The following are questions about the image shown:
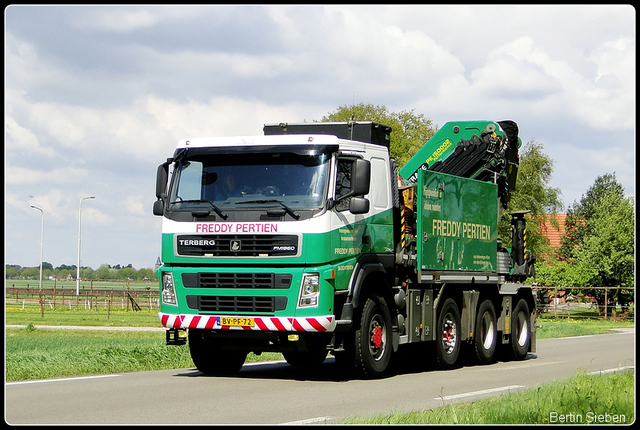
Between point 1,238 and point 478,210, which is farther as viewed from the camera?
point 478,210

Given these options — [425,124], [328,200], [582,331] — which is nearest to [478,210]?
[328,200]

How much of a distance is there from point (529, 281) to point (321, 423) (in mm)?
12469

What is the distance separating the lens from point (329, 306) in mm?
12430

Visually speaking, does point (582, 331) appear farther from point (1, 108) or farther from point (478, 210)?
point (1, 108)

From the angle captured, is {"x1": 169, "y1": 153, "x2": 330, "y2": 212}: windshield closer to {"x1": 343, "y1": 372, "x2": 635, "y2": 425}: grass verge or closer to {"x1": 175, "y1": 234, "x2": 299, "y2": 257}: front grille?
A: {"x1": 175, "y1": 234, "x2": 299, "y2": 257}: front grille

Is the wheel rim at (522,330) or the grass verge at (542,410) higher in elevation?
the wheel rim at (522,330)

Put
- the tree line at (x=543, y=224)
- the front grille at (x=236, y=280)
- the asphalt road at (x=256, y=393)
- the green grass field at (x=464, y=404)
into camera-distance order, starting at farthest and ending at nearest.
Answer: the tree line at (x=543, y=224)
the front grille at (x=236, y=280)
the asphalt road at (x=256, y=393)
the green grass field at (x=464, y=404)

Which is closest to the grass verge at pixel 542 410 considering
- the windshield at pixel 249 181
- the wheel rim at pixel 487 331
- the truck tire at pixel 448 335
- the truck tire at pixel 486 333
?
the windshield at pixel 249 181

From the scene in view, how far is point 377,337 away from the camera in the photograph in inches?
534

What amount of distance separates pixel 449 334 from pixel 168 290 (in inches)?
199

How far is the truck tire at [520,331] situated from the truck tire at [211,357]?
6062mm

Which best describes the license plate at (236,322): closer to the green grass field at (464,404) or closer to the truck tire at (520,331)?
the green grass field at (464,404)

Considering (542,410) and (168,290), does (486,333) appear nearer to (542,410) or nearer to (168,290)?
(168,290)

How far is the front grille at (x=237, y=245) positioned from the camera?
1234 centimetres
